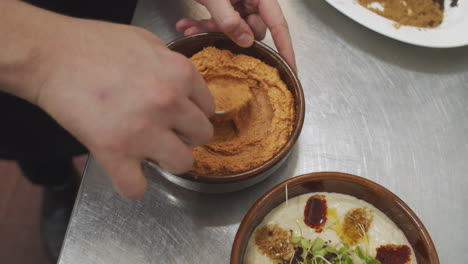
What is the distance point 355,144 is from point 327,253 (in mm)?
347

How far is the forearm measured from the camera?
630 mm

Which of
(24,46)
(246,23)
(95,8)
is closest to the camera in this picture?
(24,46)

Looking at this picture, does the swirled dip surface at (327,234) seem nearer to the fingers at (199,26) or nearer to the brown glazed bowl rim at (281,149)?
the brown glazed bowl rim at (281,149)

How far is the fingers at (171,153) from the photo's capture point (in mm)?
665

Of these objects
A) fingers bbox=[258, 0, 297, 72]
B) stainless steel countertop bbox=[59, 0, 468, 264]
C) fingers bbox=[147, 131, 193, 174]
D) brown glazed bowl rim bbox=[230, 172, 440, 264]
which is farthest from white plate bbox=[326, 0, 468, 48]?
fingers bbox=[147, 131, 193, 174]

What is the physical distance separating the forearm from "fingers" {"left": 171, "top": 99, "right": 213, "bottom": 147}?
0.73 feet

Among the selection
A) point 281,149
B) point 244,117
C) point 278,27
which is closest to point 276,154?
point 281,149

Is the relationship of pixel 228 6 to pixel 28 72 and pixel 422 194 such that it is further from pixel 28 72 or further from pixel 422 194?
pixel 422 194

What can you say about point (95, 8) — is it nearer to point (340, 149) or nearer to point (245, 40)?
point (245, 40)

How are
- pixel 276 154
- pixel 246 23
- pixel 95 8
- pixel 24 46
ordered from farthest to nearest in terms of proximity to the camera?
pixel 95 8 → pixel 246 23 → pixel 276 154 → pixel 24 46

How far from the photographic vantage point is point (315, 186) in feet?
2.91

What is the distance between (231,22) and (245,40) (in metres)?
0.06

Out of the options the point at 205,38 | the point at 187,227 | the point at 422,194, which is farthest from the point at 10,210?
the point at 422,194

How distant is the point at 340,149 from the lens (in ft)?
3.55
